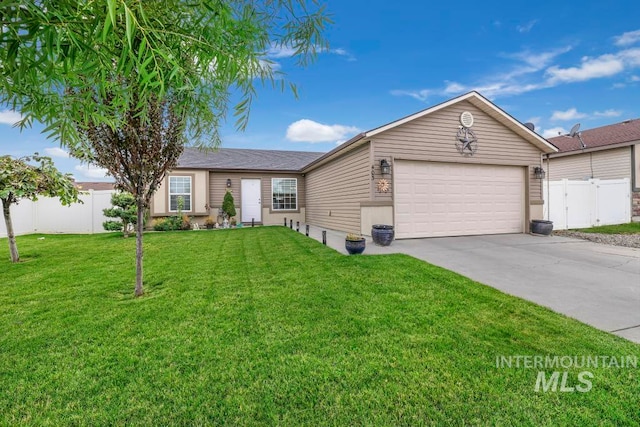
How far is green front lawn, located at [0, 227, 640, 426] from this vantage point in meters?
1.74

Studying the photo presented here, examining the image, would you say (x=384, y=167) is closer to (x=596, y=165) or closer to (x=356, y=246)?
(x=356, y=246)

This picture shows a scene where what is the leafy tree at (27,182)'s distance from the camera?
557cm

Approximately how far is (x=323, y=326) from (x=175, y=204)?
468 inches

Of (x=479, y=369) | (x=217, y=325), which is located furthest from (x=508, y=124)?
(x=217, y=325)

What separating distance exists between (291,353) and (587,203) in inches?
538

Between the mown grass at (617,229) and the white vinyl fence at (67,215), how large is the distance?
19225 millimetres

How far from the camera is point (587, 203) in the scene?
10.8 meters

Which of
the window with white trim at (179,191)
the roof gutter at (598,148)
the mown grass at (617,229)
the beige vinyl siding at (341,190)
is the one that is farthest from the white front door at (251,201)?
the roof gutter at (598,148)

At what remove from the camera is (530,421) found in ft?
5.40

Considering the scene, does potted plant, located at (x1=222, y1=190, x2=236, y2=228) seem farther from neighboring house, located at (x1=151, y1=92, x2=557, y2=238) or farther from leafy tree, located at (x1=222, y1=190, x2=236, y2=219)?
neighboring house, located at (x1=151, y1=92, x2=557, y2=238)

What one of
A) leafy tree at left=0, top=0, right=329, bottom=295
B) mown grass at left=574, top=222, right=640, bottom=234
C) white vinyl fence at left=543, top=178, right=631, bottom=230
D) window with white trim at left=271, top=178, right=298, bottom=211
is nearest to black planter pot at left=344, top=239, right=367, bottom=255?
leafy tree at left=0, top=0, right=329, bottom=295

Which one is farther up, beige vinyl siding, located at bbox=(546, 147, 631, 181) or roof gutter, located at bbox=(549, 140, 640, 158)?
roof gutter, located at bbox=(549, 140, 640, 158)

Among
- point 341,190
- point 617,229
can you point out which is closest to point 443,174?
point 341,190

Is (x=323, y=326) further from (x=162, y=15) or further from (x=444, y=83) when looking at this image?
(x=444, y=83)
